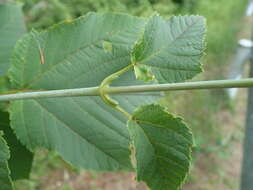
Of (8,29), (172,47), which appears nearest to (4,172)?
(172,47)

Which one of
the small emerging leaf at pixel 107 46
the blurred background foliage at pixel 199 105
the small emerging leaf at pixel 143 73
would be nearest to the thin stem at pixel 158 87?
the small emerging leaf at pixel 143 73

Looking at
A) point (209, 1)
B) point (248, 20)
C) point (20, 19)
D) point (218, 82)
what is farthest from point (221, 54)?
point (218, 82)

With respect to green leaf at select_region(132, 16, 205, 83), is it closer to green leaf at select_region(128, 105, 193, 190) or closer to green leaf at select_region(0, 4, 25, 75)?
green leaf at select_region(128, 105, 193, 190)

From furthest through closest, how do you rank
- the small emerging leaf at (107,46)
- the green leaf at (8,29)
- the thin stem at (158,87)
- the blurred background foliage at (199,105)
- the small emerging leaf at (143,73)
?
1. the blurred background foliage at (199,105)
2. the green leaf at (8,29)
3. the small emerging leaf at (107,46)
4. the small emerging leaf at (143,73)
5. the thin stem at (158,87)

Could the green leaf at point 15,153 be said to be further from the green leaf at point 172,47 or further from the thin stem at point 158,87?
the green leaf at point 172,47

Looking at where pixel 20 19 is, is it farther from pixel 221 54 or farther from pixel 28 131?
pixel 221 54
